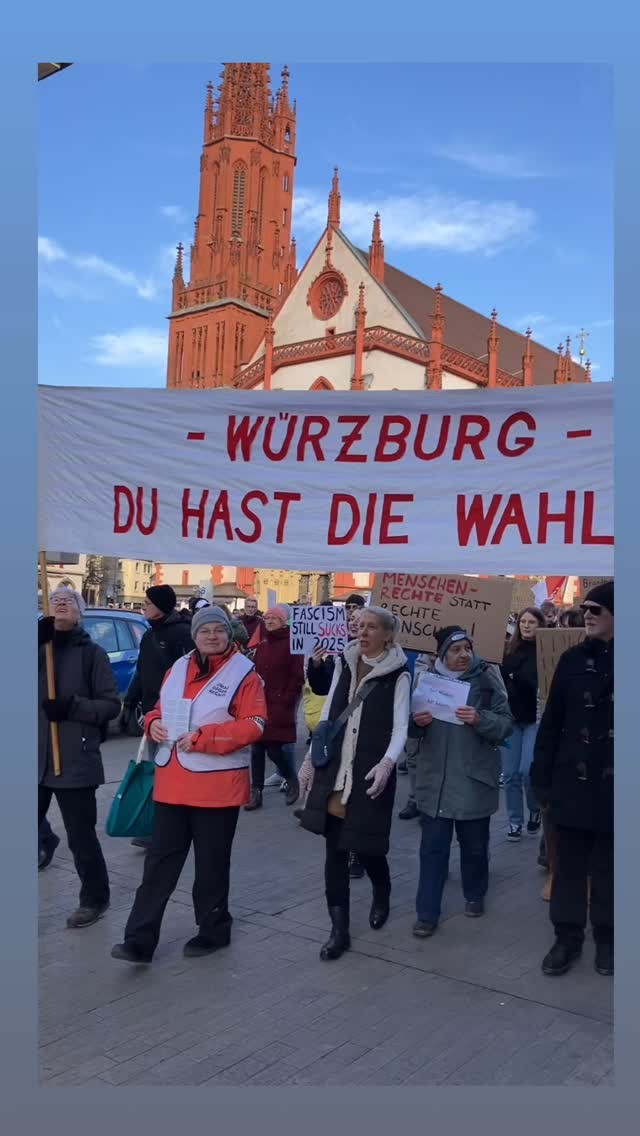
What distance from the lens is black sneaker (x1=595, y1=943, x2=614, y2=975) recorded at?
4.51 m

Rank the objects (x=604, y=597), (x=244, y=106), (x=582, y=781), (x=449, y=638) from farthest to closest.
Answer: (x=244, y=106) → (x=449, y=638) → (x=582, y=781) → (x=604, y=597)

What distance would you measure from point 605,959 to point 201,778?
2.13 metres

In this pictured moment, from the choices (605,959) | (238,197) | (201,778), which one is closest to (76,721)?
(201,778)

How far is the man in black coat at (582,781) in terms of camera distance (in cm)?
438

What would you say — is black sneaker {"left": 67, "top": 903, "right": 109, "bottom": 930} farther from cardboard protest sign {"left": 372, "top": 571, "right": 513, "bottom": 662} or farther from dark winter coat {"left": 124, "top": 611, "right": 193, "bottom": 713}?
cardboard protest sign {"left": 372, "top": 571, "right": 513, "bottom": 662}

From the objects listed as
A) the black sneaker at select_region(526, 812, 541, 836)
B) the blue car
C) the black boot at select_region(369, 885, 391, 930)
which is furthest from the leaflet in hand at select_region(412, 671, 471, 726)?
the blue car

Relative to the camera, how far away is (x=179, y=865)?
4.60 meters

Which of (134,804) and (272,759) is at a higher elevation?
(134,804)

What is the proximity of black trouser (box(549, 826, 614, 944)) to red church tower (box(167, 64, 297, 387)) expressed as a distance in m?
53.8

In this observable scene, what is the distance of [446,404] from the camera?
3703mm

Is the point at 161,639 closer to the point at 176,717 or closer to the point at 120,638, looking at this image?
the point at 176,717

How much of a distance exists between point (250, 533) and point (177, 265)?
62.7 meters

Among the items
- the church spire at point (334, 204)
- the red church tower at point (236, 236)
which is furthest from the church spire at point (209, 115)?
the church spire at point (334, 204)

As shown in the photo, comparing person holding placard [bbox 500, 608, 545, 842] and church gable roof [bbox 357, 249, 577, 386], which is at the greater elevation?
church gable roof [bbox 357, 249, 577, 386]
